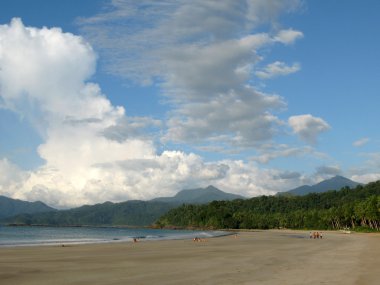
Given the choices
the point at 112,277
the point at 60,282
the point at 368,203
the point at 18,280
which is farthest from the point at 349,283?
the point at 368,203

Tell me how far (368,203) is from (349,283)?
11754 centimetres

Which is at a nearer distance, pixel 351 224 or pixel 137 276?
pixel 137 276

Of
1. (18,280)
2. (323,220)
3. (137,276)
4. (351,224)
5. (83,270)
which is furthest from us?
(323,220)

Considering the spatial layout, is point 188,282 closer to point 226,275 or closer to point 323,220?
point 226,275

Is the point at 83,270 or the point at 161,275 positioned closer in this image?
the point at 161,275

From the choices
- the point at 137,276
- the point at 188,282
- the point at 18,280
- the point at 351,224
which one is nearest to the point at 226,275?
the point at 188,282

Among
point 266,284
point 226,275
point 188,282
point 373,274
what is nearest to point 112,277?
point 188,282

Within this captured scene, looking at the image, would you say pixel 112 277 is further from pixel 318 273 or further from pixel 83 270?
pixel 318 273

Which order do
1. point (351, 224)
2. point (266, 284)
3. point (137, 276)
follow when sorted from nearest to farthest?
point (266, 284), point (137, 276), point (351, 224)

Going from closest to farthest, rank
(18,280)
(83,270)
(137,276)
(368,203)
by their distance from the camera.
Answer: (18,280)
(137,276)
(83,270)
(368,203)

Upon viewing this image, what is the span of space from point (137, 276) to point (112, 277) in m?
1.39

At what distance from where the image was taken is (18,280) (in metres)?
21.7

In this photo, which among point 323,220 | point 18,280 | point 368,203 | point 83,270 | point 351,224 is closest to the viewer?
point 18,280

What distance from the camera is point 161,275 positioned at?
78.4 ft
